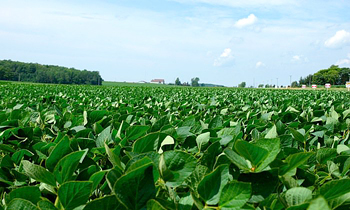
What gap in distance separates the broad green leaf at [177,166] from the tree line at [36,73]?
115900mm

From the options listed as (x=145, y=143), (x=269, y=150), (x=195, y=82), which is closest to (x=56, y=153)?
(x=145, y=143)

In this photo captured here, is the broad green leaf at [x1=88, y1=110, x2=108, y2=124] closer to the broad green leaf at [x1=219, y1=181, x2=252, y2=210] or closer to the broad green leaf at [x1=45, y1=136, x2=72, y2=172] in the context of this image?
the broad green leaf at [x1=45, y1=136, x2=72, y2=172]

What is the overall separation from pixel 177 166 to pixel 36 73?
121260 mm

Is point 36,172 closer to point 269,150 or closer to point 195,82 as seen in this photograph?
point 269,150

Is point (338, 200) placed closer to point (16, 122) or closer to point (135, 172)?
point (135, 172)

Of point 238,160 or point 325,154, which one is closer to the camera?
point 238,160

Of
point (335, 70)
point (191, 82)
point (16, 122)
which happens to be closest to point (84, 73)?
point (191, 82)

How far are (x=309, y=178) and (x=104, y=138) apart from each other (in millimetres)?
807

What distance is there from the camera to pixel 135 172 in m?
0.60

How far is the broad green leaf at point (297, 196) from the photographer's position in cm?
68

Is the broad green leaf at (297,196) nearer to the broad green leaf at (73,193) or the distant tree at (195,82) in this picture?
the broad green leaf at (73,193)

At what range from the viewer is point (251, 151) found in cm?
73

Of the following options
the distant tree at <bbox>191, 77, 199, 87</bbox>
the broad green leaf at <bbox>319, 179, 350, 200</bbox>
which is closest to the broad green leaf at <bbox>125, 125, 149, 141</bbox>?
the broad green leaf at <bbox>319, 179, 350, 200</bbox>

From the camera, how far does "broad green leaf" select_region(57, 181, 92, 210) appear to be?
0.64 meters
